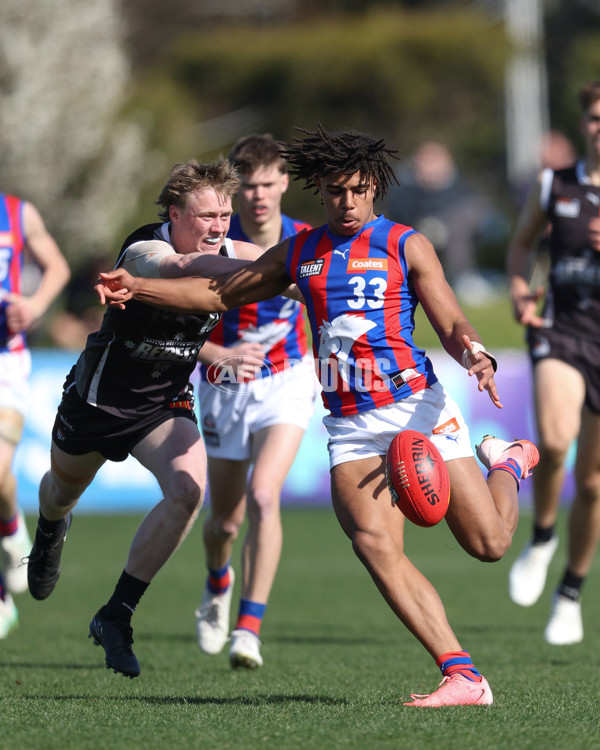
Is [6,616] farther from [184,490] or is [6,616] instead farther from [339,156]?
[339,156]

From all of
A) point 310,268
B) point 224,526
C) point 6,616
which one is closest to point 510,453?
point 310,268

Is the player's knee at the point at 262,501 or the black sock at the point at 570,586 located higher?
the player's knee at the point at 262,501

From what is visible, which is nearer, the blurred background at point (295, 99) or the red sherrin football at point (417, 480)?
the red sherrin football at point (417, 480)

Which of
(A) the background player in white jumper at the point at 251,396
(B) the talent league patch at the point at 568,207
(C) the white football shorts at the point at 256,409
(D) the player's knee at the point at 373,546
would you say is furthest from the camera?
(B) the talent league patch at the point at 568,207

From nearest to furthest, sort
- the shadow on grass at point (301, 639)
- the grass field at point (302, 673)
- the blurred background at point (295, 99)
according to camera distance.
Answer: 1. the grass field at point (302, 673)
2. the shadow on grass at point (301, 639)
3. the blurred background at point (295, 99)

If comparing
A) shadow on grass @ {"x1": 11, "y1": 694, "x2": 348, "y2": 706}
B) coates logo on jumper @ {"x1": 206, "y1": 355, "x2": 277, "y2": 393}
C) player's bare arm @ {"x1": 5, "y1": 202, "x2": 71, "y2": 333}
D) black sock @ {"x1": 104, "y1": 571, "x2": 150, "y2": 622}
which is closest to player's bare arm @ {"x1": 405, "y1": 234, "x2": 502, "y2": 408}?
shadow on grass @ {"x1": 11, "y1": 694, "x2": 348, "y2": 706}

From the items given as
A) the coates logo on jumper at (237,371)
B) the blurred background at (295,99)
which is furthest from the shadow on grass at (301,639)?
the blurred background at (295,99)

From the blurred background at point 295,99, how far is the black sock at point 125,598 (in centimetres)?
1276

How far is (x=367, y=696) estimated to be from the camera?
5555mm

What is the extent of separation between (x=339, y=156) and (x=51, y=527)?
8.24ft

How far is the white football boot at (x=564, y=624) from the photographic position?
7.48 m

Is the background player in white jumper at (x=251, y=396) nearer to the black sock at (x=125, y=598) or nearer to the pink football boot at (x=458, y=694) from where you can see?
the black sock at (x=125, y=598)

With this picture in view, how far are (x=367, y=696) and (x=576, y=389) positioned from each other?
274cm

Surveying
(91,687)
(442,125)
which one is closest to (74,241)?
(442,125)
